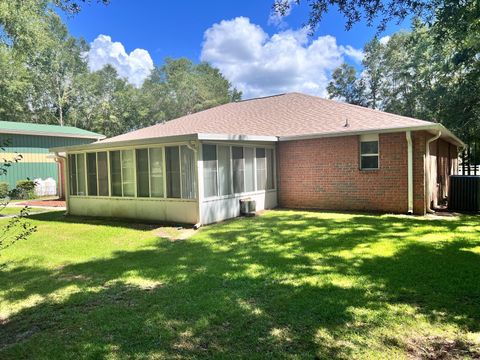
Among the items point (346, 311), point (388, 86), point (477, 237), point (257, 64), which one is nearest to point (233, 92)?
point (388, 86)

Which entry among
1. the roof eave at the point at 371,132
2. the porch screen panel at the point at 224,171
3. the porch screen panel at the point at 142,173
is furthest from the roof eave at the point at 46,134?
Answer: the roof eave at the point at 371,132

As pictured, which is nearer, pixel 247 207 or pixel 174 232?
pixel 174 232

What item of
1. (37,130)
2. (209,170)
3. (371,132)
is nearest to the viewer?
(209,170)

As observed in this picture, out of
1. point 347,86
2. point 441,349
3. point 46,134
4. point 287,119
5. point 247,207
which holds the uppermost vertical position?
point 347,86

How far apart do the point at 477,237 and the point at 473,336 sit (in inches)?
202

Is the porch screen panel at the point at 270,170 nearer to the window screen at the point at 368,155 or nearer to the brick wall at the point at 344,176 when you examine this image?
the brick wall at the point at 344,176

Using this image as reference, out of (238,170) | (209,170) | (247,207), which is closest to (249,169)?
(238,170)

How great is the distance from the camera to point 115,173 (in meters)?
12.0

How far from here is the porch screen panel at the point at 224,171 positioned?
11.0 meters

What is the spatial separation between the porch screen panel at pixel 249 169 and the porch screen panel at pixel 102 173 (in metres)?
4.79

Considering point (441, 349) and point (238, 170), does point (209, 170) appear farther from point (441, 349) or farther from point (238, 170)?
point (441, 349)

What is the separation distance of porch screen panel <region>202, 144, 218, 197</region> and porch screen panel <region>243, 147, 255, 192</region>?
169 centimetres

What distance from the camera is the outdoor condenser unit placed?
1154 centimetres

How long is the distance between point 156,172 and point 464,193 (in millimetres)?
10063
